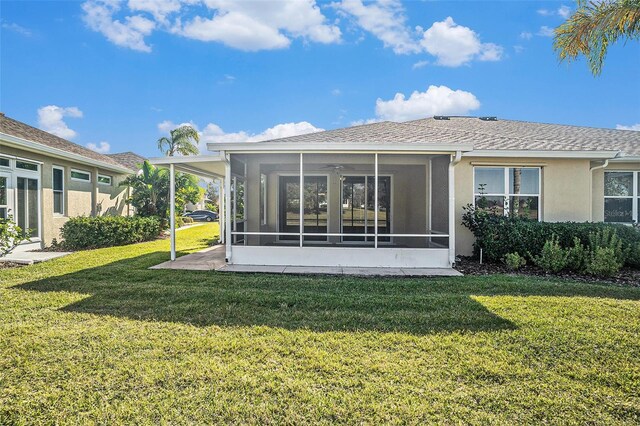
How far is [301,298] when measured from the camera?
5.47 m

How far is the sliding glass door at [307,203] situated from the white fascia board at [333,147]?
4.02 meters

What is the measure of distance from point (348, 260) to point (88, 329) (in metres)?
5.41

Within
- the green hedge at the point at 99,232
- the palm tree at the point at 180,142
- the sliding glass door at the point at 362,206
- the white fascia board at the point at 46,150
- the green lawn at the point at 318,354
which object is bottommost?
the green lawn at the point at 318,354

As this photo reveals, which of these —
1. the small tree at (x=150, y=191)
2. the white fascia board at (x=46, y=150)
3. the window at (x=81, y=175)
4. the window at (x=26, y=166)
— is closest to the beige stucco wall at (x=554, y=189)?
the white fascia board at (x=46, y=150)

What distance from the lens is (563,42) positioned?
7.85 meters

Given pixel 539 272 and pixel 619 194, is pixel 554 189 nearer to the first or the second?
pixel 619 194

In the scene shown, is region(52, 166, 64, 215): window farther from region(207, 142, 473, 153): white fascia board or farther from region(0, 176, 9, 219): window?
region(207, 142, 473, 153): white fascia board

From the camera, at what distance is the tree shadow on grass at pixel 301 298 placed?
4.50m

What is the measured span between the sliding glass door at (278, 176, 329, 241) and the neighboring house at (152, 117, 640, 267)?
1.5 inches

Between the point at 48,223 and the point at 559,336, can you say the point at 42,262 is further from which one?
the point at 559,336

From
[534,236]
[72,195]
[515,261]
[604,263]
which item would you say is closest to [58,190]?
[72,195]

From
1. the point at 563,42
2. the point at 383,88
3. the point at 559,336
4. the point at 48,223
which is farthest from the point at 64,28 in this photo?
the point at 559,336

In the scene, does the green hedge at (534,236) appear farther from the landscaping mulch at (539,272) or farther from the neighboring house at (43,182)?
the neighboring house at (43,182)

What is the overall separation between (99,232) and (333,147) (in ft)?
30.8
